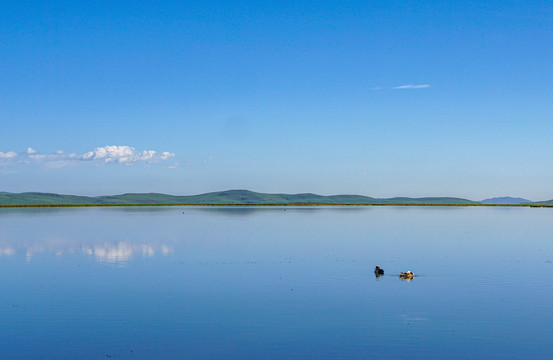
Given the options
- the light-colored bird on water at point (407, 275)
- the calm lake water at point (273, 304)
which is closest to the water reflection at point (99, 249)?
the calm lake water at point (273, 304)

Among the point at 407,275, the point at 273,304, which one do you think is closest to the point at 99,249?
the point at 273,304

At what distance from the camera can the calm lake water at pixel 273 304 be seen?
17.9 m

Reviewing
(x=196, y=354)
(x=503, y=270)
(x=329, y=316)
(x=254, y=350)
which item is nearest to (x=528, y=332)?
(x=329, y=316)

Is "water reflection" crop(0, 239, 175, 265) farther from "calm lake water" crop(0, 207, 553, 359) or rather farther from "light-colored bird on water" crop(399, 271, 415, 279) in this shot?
"light-colored bird on water" crop(399, 271, 415, 279)

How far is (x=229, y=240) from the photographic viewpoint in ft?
183

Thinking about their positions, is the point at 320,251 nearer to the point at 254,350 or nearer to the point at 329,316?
the point at 329,316

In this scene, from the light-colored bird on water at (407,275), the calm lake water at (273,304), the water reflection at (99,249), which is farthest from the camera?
the water reflection at (99,249)

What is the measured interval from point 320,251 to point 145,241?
67.3 ft

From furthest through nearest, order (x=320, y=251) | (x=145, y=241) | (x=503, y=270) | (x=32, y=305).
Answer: (x=145, y=241), (x=320, y=251), (x=503, y=270), (x=32, y=305)

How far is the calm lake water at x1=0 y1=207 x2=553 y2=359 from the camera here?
17.9m

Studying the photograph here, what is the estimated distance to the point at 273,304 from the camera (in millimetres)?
24203

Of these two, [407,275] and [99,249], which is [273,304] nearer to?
[407,275]

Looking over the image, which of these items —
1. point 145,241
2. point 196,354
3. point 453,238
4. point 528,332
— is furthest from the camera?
point 453,238

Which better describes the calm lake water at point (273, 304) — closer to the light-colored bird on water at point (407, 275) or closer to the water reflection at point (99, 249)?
the water reflection at point (99, 249)
